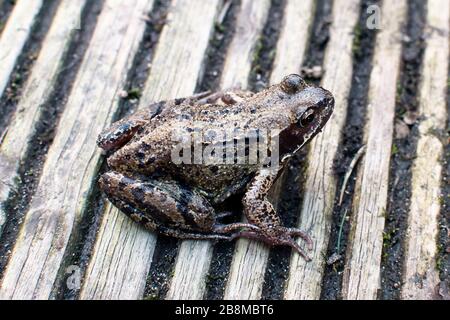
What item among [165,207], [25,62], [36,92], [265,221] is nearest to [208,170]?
[165,207]

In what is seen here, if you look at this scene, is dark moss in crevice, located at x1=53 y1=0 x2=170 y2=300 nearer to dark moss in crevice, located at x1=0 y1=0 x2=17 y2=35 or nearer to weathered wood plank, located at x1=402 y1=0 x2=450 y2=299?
dark moss in crevice, located at x1=0 y1=0 x2=17 y2=35

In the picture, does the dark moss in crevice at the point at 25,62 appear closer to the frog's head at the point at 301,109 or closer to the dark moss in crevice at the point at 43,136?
the dark moss in crevice at the point at 43,136

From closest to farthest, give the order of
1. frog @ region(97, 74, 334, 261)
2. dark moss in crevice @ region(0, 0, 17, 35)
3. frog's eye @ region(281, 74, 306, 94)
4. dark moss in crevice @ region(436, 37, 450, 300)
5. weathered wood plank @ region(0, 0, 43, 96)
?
dark moss in crevice @ region(436, 37, 450, 300)
frog @ region(97, 74, 334, 261)
frog's eye @ region(281, 74, 306, 94)
weathered wood plank @ region(0, 0, 43, 96)
dark moss in crevice @ region(0, 0, 17, 35)

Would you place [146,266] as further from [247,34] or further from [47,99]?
[247,34]

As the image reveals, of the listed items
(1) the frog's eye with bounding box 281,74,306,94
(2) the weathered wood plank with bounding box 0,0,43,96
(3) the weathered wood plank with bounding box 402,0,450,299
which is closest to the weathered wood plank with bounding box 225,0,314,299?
(1) the frog's eye with bounding box 281,74,306,94

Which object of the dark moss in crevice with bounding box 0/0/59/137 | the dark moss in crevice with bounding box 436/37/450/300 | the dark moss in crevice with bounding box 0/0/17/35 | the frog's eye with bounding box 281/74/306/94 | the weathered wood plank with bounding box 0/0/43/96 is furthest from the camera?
the dark moss in crevice with bounding box 0/0/17/35

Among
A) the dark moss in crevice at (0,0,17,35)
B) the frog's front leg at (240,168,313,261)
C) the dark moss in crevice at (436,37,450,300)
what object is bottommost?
the dark moss in crevice at (436,37,450,300)
